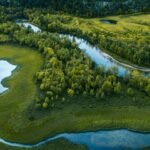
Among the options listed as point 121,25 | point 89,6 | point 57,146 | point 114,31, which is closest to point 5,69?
point 57,146

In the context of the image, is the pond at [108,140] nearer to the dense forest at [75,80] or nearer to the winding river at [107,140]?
the winding river at [107,140]

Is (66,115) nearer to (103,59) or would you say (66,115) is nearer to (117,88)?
(117,88)

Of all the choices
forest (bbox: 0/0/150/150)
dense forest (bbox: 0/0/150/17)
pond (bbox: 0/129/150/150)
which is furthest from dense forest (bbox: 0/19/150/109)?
dense forest (bbox: 0/0/150/17)

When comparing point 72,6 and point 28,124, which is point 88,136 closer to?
point 28,124

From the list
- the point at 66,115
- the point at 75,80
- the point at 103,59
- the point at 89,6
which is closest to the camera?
the point at 66,115

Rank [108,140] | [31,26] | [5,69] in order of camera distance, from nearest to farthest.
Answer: [108,140] → [5,69] → [31,26]

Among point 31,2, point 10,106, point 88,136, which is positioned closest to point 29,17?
point 31,2

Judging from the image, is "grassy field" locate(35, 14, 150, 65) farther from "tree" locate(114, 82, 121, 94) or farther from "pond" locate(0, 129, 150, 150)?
"pond" locate(0, 129, 150, 150)
